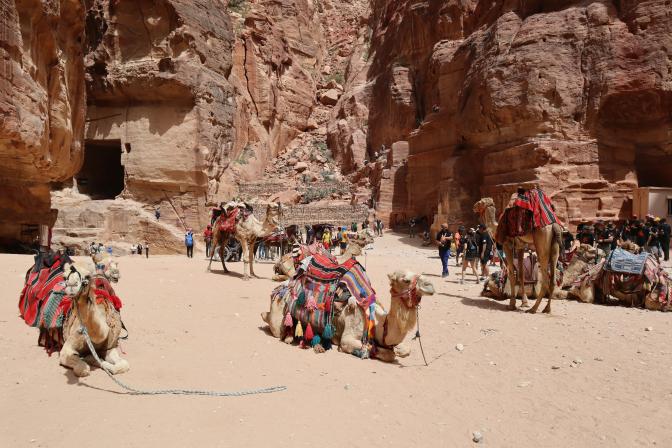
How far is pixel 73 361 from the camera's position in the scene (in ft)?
14.5

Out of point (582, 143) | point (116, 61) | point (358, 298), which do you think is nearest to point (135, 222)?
point (116, 61)

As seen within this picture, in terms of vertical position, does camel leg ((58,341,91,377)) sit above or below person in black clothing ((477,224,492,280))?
below

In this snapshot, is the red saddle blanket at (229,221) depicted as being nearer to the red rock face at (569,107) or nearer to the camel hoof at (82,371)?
the camel hoof at (82,371)

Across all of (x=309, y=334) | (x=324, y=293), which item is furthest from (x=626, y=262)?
(x=309, y=334)

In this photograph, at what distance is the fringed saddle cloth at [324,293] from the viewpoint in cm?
548

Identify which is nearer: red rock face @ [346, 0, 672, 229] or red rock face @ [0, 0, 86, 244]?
red rock face @ [0, 0, 86, 244]

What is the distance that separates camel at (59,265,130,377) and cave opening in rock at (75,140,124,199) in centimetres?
2123

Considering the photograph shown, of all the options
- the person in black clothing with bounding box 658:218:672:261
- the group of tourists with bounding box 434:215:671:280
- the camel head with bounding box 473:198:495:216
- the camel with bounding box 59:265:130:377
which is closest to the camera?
the camel with bounding box 59:265:130:377

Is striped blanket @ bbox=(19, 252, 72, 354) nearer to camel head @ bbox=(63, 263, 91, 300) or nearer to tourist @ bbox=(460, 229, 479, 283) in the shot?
camel head @ bbox=(63, 263, 91, 300)


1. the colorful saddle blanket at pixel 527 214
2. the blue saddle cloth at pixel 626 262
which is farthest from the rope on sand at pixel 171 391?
the blue saddle cloth at pixel 626 262

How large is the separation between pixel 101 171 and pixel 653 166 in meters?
28.3

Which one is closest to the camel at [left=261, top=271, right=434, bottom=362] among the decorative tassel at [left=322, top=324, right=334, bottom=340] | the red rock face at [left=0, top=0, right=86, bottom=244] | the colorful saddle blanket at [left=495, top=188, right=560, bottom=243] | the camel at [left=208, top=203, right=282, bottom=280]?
the decorative tassel at [left=322, top=324, right=334, bottom=340]

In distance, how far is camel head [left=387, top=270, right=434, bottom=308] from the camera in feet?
15.6

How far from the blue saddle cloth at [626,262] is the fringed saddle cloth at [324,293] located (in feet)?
18.7
